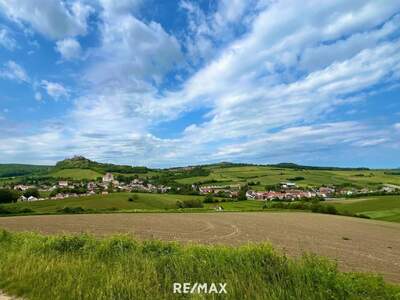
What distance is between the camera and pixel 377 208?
72.6 metres

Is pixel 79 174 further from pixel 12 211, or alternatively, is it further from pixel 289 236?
pixel 289 236

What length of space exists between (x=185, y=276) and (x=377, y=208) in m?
74.6

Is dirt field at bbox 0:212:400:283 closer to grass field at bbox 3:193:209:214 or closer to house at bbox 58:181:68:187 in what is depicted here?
grass field at bbox 3:193:209:214

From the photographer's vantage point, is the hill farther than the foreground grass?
Yes

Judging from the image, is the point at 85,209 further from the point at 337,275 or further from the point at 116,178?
the point at 116,178

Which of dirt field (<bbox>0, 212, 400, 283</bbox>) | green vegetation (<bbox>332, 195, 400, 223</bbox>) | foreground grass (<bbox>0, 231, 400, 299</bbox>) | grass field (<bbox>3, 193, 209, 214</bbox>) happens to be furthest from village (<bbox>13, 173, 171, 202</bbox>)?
foreground grass (<bbox>0, 231, 400, 299</bbox>)

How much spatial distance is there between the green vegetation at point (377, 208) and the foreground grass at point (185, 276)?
5930 centimetres

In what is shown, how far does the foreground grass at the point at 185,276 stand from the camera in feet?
25.0

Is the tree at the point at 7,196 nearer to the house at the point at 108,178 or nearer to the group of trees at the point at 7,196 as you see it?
the group of trees at the point at 7,196

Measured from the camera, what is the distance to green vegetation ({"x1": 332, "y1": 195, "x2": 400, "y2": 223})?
63.5 meters

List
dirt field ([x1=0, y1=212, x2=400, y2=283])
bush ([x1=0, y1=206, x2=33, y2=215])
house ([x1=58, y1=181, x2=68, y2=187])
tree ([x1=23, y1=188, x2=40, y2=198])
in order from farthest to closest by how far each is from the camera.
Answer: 1. house ([x1=58, y1=181, x2=68, y2=187])
2. tree ([x1=23, y1=188, x2=40, y2=198])
3. bush ([x1=0, y1=206, x2=33, y2=215])
4. dirt field ([x1=0, y1=212, x2=400, y2=283])

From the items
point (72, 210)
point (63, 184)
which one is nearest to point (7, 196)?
point (72, 210)

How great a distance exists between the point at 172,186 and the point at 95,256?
106 metres

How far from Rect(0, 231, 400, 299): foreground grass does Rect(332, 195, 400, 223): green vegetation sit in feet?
195
